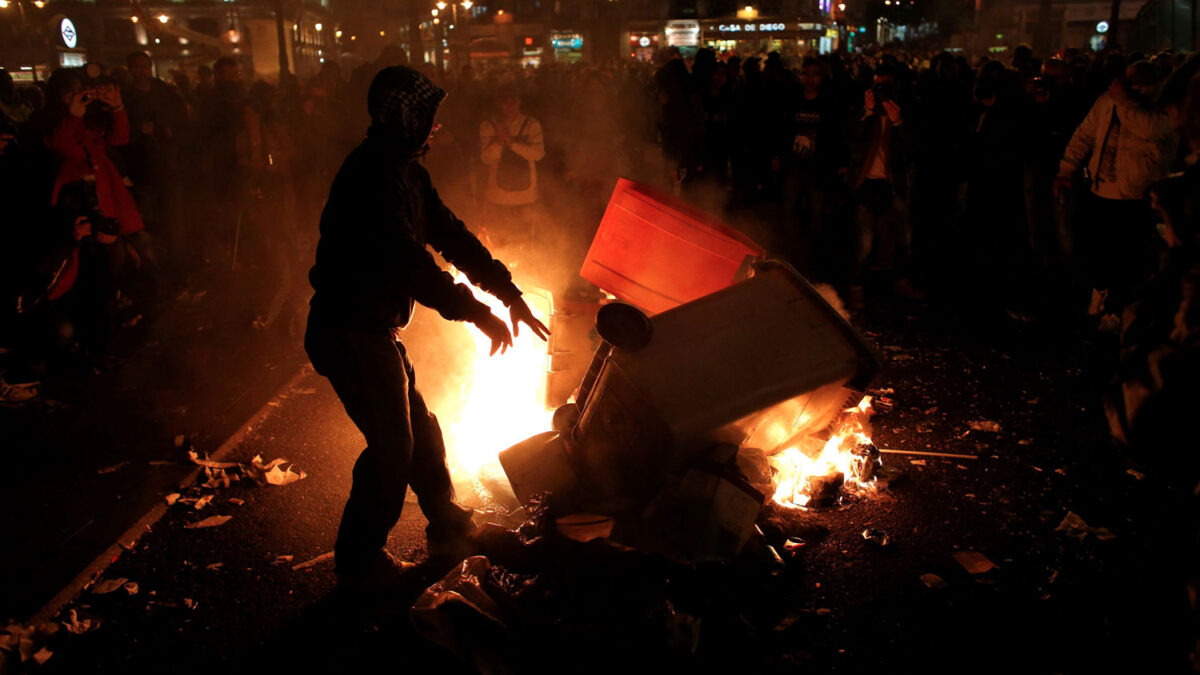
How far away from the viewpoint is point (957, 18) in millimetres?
59188

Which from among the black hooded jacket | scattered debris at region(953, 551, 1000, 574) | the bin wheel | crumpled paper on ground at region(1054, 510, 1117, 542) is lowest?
scattered debris at region(953, 551, 1000, 574)

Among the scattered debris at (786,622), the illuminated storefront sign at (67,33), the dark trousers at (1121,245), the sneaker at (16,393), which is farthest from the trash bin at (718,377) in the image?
the illuminated storefront sign at (67,33)

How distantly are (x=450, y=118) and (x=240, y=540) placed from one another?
8.06 metres

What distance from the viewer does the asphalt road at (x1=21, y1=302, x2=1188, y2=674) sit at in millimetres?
3029

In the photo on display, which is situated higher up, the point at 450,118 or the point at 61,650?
the point at 450,118

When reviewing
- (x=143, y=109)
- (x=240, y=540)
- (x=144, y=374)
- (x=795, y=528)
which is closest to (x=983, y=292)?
(x=795, y=528)

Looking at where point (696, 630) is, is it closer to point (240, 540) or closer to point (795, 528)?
point (795, 528)

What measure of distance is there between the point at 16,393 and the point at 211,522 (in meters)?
2.82

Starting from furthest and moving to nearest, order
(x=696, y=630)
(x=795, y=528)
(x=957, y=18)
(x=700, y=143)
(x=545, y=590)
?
(x=957, y=18)
(x=700, y=143)
(x=795, y=528)
(x=545, y=590)
(x=696, y=630)

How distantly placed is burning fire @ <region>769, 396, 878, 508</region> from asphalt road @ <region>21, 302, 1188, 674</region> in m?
0.18

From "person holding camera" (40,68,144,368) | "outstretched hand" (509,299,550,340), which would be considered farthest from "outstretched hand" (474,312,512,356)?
"person holding camera" (40,68,144,368)

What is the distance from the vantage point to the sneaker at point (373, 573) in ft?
11.4

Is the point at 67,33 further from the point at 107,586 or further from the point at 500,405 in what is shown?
the point at 107,586

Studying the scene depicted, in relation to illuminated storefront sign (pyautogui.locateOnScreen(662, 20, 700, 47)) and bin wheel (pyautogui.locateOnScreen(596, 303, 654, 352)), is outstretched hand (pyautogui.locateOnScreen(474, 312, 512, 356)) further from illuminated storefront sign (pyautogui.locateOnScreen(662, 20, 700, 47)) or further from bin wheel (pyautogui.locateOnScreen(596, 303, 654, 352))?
illuminated storefront sign (pyautogui.locateOnScreen(662, 20, 700, 47))
